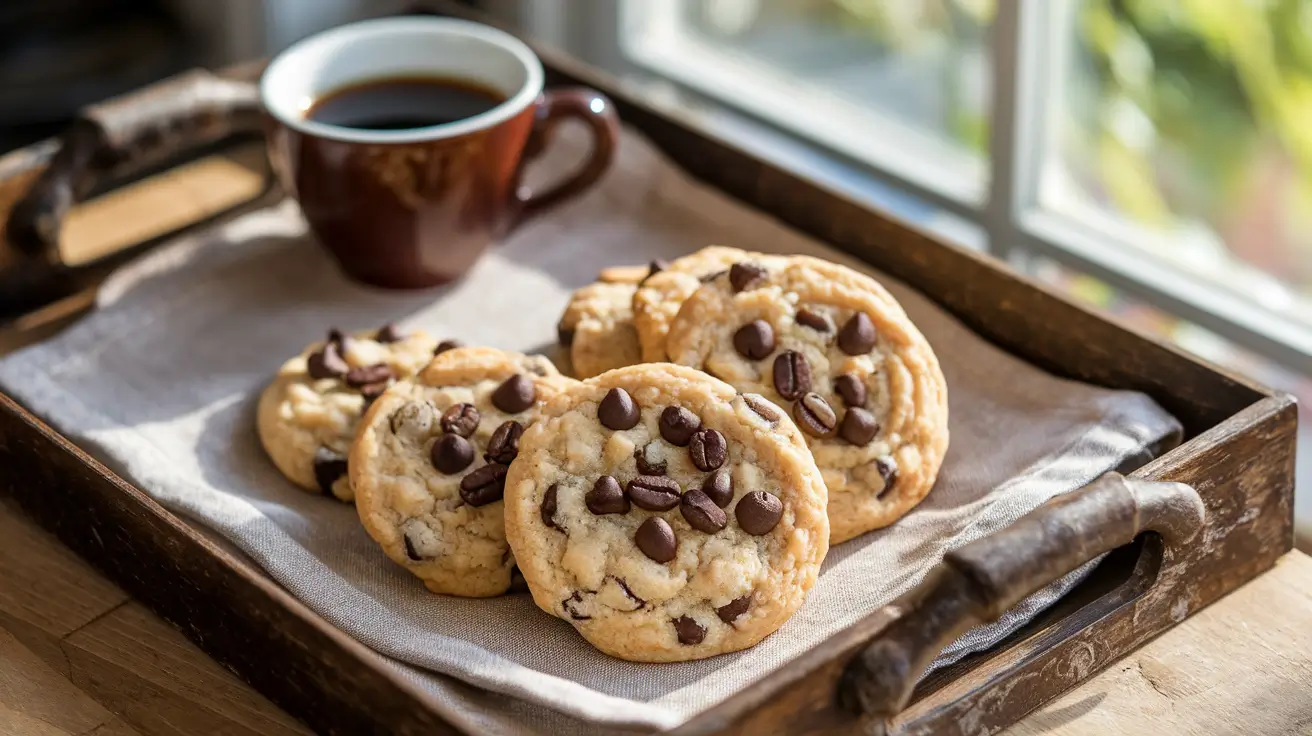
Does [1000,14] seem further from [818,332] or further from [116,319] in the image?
[116,319]

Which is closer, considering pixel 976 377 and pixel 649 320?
pixel 649 320

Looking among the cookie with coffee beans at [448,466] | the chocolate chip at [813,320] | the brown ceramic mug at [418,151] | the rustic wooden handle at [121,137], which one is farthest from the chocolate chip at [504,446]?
the rustic wooden handle at [121,137]

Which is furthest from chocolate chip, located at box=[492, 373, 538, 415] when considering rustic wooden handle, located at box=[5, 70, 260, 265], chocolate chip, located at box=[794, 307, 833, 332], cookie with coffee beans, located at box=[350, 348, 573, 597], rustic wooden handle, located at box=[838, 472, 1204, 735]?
rustic wooden handle, located at box=[5, 70, 260, 265]

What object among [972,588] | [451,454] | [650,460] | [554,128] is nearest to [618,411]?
[650,460]

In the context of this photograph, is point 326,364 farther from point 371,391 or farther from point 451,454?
point 451,454

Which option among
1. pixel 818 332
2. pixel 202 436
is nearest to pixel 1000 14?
pixel 818 332
